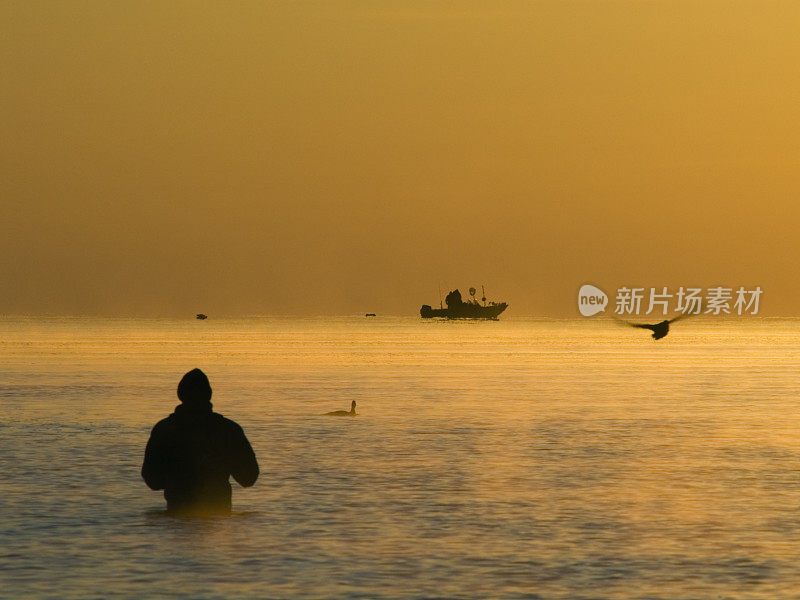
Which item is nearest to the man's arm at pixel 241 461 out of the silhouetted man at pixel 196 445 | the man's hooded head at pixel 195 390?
the silhouetted man at pixel 196 445

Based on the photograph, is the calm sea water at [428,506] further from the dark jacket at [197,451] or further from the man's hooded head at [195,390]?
the man's hooded head at [195,390]

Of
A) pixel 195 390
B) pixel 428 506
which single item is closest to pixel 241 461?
pixel 195 390

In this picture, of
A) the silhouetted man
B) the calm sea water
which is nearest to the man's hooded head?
the silhouetted man

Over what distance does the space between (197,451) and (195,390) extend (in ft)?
2.67

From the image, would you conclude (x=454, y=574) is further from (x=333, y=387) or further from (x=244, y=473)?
(x=333, y=387)

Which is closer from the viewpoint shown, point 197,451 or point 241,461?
point 197,451

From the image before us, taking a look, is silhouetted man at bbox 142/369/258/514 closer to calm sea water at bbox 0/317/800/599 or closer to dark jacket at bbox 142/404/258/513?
dark jacket at bbox 142/404/258/513

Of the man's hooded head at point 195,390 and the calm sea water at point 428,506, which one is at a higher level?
the man's hooded head at point 195,390

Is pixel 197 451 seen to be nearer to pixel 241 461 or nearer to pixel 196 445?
pixel 196 445

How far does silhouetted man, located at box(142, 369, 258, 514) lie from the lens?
16922mm

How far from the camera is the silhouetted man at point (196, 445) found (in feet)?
55.5

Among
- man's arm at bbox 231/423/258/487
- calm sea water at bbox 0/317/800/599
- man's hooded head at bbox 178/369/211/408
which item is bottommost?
calm sea water at bbox 0/317/800/599

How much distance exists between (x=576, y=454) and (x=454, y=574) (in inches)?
564

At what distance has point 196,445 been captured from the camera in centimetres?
1695
